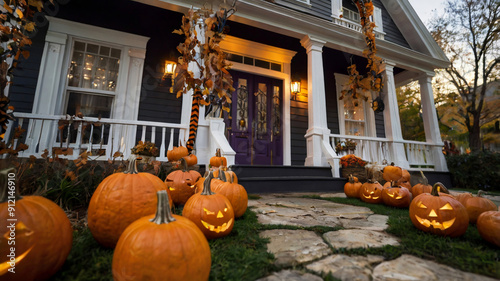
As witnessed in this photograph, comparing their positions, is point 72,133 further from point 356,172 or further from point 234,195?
point 356,172

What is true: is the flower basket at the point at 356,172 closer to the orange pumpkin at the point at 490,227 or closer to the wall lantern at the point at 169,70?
the orange pumpkin at the point at 490,227

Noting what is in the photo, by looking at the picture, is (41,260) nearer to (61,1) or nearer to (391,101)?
(61,1)

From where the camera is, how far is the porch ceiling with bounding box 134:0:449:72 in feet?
13.6

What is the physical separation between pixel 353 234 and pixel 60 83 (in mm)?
5392

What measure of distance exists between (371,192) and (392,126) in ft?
11.0

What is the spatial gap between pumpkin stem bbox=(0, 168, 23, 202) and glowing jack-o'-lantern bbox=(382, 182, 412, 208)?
304 centimetres

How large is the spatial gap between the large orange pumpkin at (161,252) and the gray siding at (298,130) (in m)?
5.05

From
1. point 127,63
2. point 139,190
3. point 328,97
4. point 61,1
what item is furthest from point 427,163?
point 61,1

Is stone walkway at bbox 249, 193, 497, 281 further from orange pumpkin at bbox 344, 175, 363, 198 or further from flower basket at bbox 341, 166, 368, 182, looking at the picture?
flower basket at bbox 341, 166, 368, 182

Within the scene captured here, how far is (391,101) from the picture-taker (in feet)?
17.5

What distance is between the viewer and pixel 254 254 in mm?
1030

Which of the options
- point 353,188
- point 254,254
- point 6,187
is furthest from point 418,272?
point 353,188

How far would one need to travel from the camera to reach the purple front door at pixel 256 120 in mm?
5250

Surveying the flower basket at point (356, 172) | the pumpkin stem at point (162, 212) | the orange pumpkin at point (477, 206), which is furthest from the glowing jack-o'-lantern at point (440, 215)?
the flower basket at point (356, 172)
